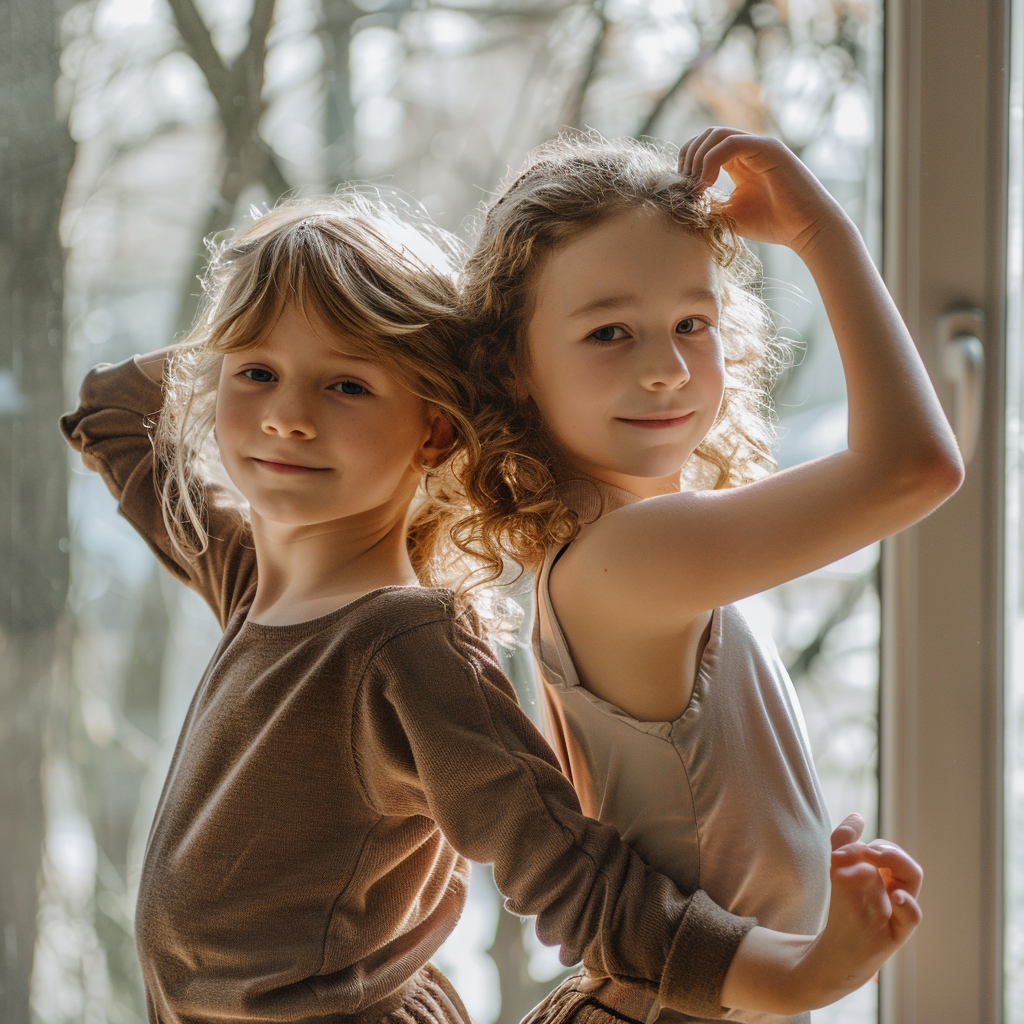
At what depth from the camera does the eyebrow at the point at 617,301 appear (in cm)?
64

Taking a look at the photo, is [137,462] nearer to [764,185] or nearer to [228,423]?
[228,423]

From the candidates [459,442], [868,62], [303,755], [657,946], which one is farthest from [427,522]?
[868,62]

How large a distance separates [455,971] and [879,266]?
96cm

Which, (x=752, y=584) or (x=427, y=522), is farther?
(x=427, y=522)

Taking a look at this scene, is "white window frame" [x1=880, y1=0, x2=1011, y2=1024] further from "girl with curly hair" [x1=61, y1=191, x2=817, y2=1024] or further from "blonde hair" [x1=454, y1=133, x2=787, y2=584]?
"girl with curly hair" [x1=61, y1=191, x2=817, y2=1024]

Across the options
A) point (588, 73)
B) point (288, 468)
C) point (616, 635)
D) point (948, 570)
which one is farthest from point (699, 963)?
point (588, 73)

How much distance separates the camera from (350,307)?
2.26ft

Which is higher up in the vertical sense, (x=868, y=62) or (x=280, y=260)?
(x=868, y=62)

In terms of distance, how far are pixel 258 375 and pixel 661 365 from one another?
0.30 m

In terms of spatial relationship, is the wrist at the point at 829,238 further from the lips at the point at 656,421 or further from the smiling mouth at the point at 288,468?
the smiling mouth at the point at 288,468

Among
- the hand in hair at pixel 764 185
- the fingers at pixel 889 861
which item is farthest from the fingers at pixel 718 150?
the fingers at pixel 889 861

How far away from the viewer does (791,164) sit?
672 mm

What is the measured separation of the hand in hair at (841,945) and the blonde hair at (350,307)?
38cm

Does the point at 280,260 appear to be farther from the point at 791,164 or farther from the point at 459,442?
the point at 791,164
